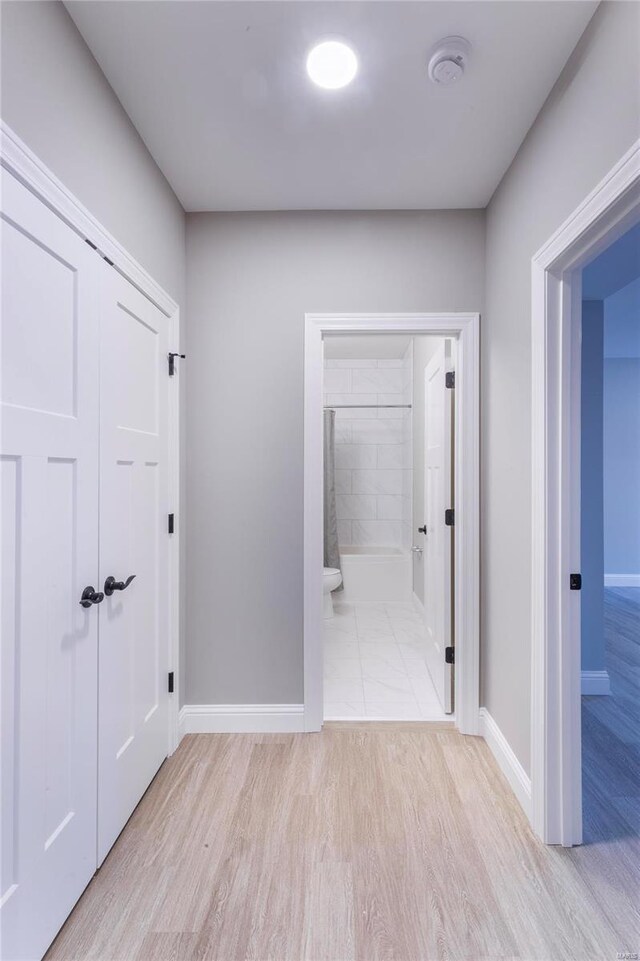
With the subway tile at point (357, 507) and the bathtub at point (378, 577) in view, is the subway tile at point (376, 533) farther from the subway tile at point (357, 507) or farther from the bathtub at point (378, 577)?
the bathtub at point (378, 577)

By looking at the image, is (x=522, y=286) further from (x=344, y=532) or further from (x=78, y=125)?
(x=344, y=532)

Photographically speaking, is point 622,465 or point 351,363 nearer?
point 351,363

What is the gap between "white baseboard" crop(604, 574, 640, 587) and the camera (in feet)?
17.2

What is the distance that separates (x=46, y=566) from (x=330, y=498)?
3526 mm

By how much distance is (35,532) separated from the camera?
1135 millimetres

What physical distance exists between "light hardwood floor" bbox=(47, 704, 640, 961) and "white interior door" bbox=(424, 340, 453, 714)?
0.57 meters

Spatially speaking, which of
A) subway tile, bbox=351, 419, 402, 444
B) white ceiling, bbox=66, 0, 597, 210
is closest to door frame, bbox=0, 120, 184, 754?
white ceiling, bbox=66, 0, 597, 210

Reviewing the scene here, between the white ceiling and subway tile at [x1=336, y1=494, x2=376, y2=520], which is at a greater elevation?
the white ceiling

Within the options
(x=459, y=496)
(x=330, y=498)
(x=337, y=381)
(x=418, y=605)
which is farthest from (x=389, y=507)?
(x=459, y=496)

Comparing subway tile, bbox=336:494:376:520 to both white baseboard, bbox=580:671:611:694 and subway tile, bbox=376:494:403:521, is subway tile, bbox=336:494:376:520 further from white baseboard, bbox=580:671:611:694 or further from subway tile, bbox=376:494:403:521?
white baseboard, bbox=580:671:611:694

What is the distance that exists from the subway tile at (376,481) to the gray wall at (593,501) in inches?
96.6

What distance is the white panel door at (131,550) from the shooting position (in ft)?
4.84

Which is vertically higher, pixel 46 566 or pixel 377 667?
pixel 46 566

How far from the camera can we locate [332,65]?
1415mm
